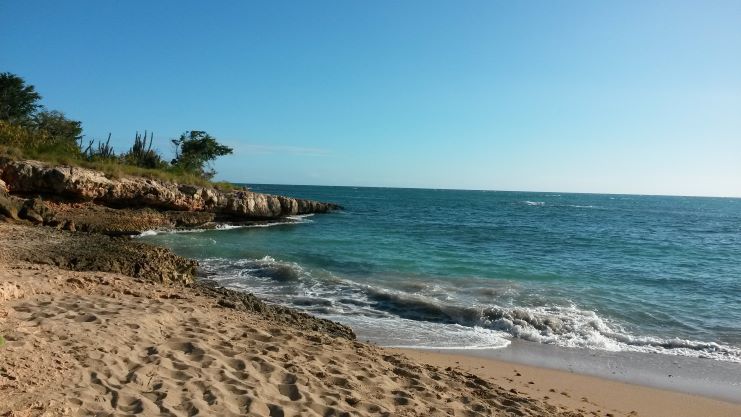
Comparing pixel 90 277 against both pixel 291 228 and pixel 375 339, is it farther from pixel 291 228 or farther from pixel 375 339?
pixel 291 228

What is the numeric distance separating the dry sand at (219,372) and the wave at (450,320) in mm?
1462

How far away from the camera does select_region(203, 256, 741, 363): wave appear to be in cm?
936

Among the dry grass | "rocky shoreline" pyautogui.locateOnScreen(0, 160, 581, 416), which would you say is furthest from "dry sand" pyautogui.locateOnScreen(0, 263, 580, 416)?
the dry grass

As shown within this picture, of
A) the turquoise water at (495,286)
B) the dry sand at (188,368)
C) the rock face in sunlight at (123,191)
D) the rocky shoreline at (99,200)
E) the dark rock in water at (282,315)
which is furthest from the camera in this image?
the rock face in sunlight at (123,191)

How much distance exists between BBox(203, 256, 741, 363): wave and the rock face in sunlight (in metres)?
13.4

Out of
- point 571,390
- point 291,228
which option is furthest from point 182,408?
point 291,228

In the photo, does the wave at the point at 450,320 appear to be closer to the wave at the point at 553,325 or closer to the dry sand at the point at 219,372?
the wave at the point at 553,325

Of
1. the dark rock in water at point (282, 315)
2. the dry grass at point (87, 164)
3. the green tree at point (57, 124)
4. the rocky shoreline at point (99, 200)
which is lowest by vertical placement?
the dark rock in water at point (282, 315)

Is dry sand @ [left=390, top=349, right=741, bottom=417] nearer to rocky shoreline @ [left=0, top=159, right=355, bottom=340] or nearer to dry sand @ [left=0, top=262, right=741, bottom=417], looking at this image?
dry sand @ [left=0, top=262, right=741, bottom=417]

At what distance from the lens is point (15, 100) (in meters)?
39.1

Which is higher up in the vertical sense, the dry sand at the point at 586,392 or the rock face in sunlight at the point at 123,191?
the rock face in sunlight at the point at 123,191

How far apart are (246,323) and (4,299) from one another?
3.20 meters

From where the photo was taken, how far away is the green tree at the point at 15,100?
38.0 m

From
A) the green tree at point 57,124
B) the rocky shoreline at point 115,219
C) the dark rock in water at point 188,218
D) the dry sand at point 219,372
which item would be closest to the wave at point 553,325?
the dry sand at point 219,372
